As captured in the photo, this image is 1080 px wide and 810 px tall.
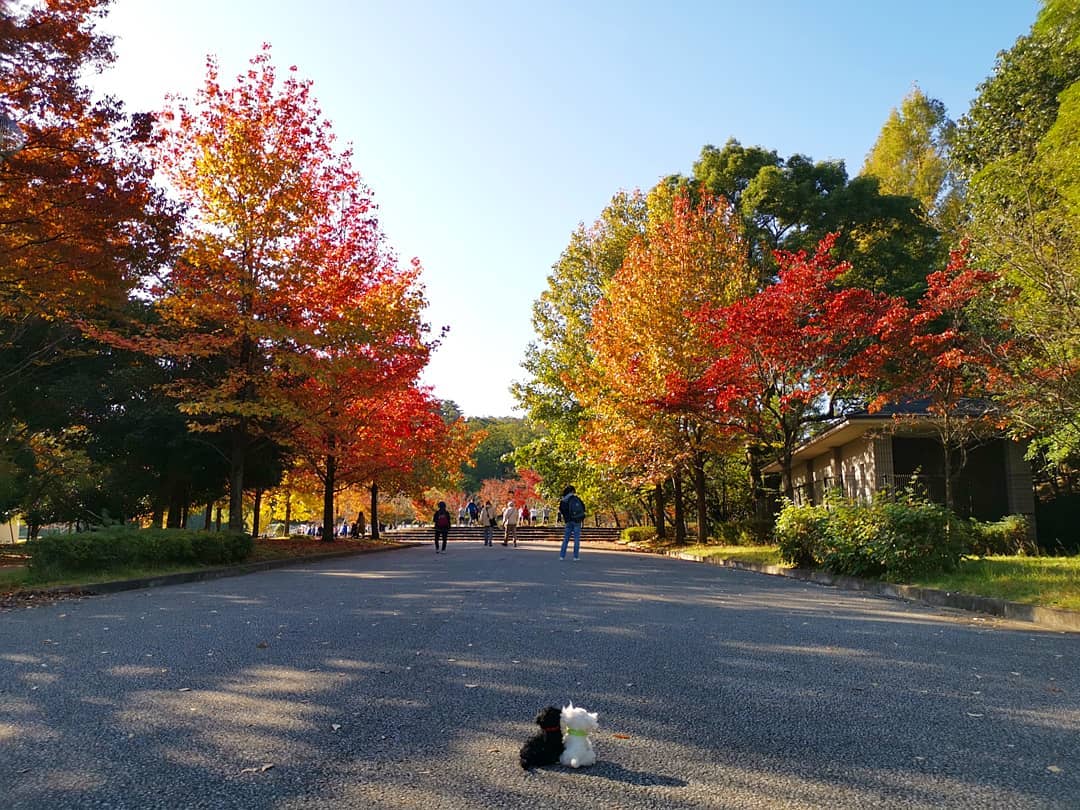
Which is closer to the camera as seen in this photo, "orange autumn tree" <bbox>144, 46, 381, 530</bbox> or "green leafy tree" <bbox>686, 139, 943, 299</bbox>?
"orange autumn tree" <bbox>144, 46, 381, 530</bbox>

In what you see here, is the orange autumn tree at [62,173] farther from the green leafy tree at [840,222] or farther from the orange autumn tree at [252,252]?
the green leafy tree at [840,222]

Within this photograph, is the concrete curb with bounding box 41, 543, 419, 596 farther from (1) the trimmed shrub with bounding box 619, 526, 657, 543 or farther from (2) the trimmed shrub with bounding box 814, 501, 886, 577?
(1) the trimmed shrub with bounding box 619, 526, 657, 543

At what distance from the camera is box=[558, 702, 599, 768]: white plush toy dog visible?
3.28 m

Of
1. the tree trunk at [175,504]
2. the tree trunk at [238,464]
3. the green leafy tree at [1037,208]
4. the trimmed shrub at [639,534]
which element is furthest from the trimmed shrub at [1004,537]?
the tree trunk at [175,504]

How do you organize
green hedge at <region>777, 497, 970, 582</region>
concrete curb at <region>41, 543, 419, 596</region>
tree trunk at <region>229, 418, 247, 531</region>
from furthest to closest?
tree trunk at <region>229, 418, 247, 531</region>, green hedge at <region>777, 497, 970, 582</region>, concrete curb at <region>41, 543, 419, 596</region>

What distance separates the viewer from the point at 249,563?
15.6 metres

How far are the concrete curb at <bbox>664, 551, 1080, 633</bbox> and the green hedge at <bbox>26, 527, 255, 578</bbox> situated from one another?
34.5ft

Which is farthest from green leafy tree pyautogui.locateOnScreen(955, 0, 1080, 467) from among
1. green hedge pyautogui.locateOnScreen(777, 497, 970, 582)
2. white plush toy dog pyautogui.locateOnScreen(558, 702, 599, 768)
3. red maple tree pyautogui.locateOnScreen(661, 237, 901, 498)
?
white plush toy dog pyautogui.locateOnScreen(558, 702, 599, 768)

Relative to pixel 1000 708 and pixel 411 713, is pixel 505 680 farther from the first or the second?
pixel 1000 708

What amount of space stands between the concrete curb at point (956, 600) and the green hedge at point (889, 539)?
0.26m

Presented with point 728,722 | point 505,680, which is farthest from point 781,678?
point 505,680

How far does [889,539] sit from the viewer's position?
11.2 m

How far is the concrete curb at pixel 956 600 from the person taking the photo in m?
7.74

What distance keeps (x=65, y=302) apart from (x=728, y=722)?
14.4 meters
